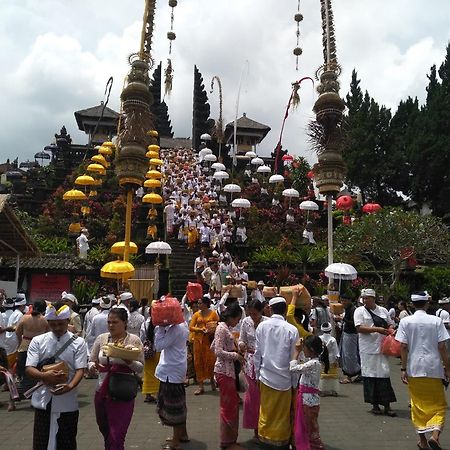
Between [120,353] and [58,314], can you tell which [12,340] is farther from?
[120,353]

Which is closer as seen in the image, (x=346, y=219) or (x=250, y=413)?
(x=250, y=413)

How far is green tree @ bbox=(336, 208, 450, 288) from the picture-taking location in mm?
17453

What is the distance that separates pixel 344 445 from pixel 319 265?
1531cm

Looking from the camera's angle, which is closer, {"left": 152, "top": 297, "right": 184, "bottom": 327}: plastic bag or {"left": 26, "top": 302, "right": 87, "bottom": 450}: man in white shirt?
{"left": 26, "top": 302, "right": 87, "bottom": 450}: man in white shirt

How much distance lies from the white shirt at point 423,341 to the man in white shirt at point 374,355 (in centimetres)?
138

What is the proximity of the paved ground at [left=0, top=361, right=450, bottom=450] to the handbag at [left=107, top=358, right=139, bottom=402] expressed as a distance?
143 cm

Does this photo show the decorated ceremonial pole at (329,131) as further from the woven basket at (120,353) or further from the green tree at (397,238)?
the woven basket at (120,353)

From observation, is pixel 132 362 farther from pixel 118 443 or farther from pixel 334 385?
pixel 334 385

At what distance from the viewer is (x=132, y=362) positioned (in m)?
4.38

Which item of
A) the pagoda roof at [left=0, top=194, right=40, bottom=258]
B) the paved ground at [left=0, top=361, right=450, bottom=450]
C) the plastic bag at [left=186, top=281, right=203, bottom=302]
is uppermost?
the pagoda roof at [left=0, top=194, right=40, bottom=258]

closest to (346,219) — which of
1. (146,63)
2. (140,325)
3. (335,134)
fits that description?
(335,134)

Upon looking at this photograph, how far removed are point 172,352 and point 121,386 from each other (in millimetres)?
1260

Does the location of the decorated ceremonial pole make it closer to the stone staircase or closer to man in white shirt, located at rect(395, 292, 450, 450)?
man in white shirt, located at rect(395, 292, 450, 450)

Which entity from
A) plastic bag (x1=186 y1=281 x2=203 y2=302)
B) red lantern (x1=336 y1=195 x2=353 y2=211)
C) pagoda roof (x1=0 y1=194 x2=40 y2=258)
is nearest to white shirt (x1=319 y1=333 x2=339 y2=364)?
plastic bag (x1=186 y1=281 x2=203 y2=302)
